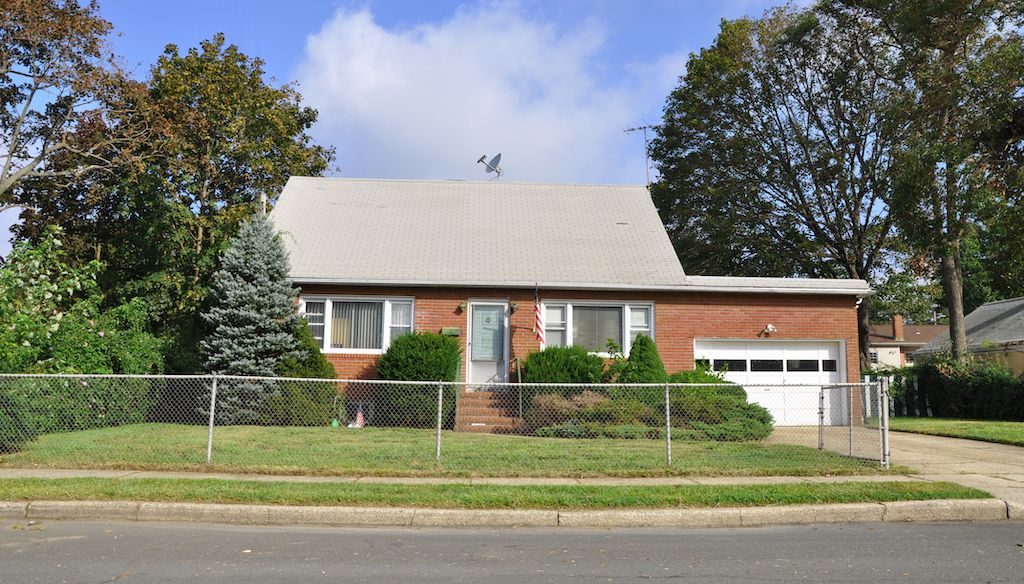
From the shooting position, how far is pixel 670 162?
107ft

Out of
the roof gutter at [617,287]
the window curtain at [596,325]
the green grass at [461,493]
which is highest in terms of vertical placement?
the roof gutter at [617,287]

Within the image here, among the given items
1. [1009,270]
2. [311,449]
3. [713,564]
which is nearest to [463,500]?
[713,564]

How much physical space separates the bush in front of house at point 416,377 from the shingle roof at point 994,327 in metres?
21.2

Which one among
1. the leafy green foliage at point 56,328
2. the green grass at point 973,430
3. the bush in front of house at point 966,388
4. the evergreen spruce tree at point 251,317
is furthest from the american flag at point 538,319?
the bush in front of house at point 966,388

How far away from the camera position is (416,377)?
1541cm

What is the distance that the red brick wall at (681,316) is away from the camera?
17016mm

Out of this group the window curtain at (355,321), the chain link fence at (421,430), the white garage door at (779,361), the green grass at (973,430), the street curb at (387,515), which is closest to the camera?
the street curb at (387,515)

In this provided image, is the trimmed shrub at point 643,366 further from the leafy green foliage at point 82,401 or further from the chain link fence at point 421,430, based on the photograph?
the leafy green foliage at point 82,401

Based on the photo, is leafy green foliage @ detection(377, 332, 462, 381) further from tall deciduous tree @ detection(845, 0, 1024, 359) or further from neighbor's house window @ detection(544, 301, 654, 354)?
tall deciduous tree @ detection(845, 0, 1024, 359)

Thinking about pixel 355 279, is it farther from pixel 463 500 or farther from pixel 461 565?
pixel 461 565

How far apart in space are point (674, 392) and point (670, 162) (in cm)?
2092

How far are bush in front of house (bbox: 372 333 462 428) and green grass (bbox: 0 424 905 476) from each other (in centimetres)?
248

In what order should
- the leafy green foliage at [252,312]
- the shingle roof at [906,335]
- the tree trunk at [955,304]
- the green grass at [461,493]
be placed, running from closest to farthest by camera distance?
the green grass at [461,493] < the leafy green foliage at [252,312] < the tree trunk at [955,304] < the shingle roof at [906,335]

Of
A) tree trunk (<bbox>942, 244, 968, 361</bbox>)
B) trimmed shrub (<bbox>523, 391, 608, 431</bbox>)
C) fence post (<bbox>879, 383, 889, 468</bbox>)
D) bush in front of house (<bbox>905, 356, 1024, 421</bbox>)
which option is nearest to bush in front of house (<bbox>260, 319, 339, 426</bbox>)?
trimmed shrub (<bbox>523, 391, 608, 431</bbox>)
